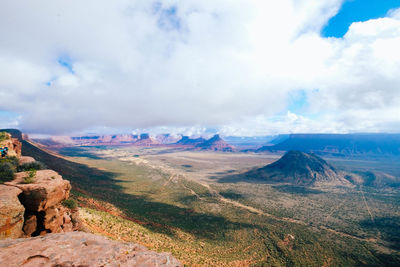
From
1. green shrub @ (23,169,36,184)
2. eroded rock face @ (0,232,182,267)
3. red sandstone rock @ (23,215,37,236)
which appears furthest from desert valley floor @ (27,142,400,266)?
eroded rock face @ (0,232,182,267)

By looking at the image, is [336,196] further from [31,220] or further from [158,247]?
[31,220]

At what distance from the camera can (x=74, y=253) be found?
940 centimetres

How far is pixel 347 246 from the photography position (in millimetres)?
34531

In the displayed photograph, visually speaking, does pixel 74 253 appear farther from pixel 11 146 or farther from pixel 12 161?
pixel 11 146

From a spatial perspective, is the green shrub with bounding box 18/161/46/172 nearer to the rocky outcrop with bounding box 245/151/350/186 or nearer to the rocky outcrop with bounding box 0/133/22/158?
the rocky outcrop with bounding box 0/133/22/158

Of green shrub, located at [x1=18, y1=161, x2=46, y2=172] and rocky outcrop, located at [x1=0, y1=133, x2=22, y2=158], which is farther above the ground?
rocky outcrop, located at [x1=0, y1=133, x2=22, y2=158]

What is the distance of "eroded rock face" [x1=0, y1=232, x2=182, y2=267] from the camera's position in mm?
8498

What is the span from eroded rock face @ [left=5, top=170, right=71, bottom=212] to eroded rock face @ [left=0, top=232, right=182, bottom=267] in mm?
7317

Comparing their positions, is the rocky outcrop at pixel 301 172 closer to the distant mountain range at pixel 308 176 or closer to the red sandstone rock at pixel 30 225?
the distant mountain range at pixel 308 176

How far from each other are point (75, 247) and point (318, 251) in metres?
40.9

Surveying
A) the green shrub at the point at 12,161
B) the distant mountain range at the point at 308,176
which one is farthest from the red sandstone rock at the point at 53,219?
the distant mountain range at the point at 308,176

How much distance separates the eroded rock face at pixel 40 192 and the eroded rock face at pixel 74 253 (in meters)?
7.32

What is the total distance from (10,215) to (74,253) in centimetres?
810

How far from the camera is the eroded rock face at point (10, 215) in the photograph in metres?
12.3
